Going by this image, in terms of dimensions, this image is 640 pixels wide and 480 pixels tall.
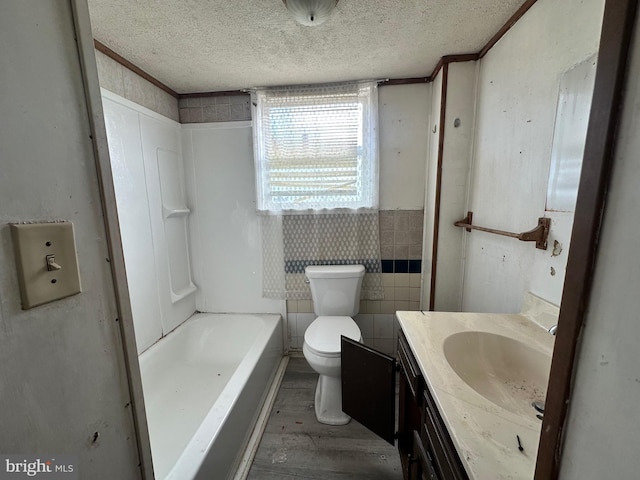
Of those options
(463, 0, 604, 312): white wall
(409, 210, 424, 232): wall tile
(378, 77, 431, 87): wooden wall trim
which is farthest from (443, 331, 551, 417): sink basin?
(378, 77, 431, 87): wooden wall trim

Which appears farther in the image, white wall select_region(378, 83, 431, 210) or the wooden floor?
white wall select_region(378, 83, 431, 210)

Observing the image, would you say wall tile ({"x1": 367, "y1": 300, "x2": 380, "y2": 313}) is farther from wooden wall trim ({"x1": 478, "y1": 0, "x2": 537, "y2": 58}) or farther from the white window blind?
wooden wall trim ({"x1": 478, "y1": 0, "x2": 537, "y2": 58})

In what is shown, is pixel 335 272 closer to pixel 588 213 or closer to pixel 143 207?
pixel 143 207

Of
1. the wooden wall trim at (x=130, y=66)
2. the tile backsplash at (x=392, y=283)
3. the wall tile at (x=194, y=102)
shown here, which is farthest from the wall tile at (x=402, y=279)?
the wooden wall trim at (x=130, y=66)

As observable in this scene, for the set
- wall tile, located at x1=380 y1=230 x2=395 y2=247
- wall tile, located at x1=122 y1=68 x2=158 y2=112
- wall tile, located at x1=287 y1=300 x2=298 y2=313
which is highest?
wall tile, located at x1=122 y1=68 x2=158 y2=112

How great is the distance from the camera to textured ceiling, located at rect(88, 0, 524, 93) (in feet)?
3.68

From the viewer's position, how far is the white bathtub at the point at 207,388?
1156 mm

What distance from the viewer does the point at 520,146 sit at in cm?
115

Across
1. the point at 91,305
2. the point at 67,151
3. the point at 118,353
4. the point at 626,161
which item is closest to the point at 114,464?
the point at 118,353

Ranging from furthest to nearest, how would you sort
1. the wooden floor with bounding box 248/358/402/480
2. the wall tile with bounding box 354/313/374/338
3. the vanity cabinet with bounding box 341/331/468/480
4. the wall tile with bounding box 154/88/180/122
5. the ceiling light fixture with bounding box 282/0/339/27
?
1. the wall tile with bounding box 354/313/374/338
2. the wall tile with bounding box 154/88/180/122
3. the wooden floor with bounding box 248/358/402/480
4. the ceiling light fixture with bounding box 282/0/339/27
5. the vanity cabinet with bounding box 341/331/468/480

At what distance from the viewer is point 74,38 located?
430 mm

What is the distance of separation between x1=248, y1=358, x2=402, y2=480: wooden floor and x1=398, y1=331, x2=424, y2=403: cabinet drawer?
621mm

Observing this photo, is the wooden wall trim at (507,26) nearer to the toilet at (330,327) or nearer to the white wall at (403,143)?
the white wall at (403,143)

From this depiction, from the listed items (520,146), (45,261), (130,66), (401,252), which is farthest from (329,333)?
(130,66)
